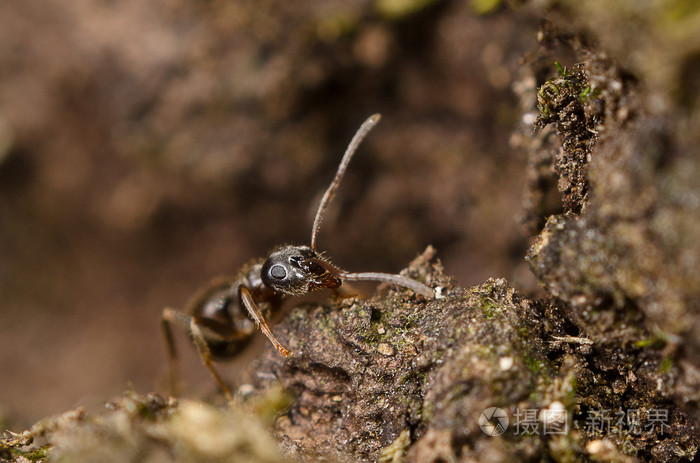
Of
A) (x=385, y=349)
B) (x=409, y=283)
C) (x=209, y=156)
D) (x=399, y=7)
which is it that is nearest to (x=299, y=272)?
(x=409, y=283)

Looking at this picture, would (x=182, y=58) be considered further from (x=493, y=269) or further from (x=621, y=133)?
(x=621, y=133)

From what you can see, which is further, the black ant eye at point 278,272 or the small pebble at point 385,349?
the black ant eye at point 278,272

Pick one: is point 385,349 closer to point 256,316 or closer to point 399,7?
point 256,316

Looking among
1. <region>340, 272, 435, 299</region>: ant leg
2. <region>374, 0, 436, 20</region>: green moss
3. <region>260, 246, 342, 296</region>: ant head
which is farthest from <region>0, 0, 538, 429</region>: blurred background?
<region>340, 272, 435, 299</region>: ant leg

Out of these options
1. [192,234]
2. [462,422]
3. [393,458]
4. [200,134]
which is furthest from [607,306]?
[192,234]

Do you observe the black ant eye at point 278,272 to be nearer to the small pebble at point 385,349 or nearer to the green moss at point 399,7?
the small pebble at point 385,349

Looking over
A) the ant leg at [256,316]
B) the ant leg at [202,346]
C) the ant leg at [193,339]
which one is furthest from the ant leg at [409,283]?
the ant leg at [202,346]
